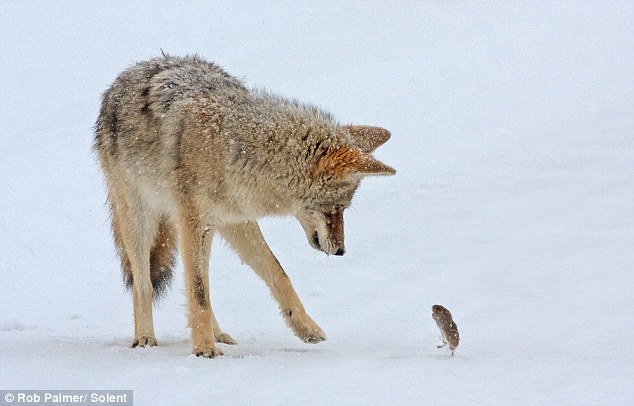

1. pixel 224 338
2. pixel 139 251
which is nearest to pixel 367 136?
pixel 224 338

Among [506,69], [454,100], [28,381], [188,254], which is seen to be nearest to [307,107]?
[188,254]

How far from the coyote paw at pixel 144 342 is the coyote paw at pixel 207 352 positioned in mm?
716

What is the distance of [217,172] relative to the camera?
6039 mm

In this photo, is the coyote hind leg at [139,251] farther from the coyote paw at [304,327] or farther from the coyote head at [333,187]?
the coyote head at [333,187]

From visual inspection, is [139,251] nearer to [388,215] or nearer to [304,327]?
[304,327]

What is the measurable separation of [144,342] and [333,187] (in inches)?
65.9

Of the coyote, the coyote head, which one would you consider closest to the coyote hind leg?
the coyote

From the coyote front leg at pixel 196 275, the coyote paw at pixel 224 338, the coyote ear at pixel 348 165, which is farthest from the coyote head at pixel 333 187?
the coyote paw at pixel 224 338

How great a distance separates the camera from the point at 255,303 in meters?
7.86

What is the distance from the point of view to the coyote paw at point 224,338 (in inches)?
254

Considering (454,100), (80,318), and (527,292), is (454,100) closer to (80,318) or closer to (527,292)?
(527,292)

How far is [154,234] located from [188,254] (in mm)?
934

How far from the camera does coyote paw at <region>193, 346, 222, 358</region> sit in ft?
18.8

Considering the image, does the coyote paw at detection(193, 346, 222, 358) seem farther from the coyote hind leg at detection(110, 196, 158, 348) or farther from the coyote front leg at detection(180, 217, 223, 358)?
the coyote hind leg at detection(110, 196, 158, 348)
